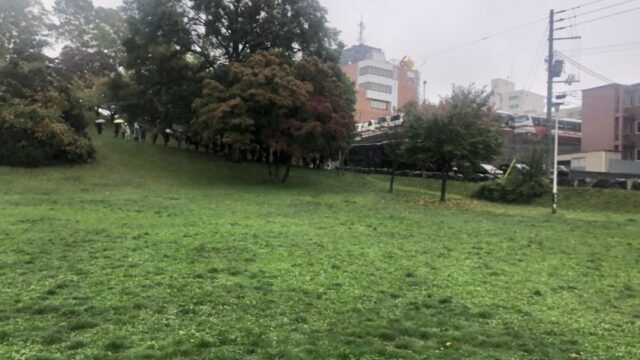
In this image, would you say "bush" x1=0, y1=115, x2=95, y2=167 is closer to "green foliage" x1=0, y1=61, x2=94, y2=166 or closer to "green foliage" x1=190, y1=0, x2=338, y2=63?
"green foliage" x1=0, y1=61, x2=94, y2=166

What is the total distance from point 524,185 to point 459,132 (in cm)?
491

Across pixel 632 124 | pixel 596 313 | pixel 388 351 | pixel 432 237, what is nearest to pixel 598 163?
pixel 632 124

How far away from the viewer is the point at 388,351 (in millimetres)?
5168

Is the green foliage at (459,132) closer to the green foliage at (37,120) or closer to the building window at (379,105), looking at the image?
the green foliage at (37,120)

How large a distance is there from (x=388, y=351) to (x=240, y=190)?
769 inches

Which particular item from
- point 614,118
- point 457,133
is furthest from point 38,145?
point 614,118

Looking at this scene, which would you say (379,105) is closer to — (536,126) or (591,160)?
(536,126)

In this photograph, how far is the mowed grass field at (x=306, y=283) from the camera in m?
5.36

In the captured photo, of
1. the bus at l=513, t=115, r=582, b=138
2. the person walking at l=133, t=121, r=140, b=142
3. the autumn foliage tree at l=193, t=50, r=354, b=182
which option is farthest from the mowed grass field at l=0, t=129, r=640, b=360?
the bus at l=513, t=115, r=582, b=138

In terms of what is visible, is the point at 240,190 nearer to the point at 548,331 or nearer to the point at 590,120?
the point at 548,331

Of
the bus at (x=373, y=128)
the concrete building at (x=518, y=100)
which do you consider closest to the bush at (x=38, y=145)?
the bus at (x=373, y=128)

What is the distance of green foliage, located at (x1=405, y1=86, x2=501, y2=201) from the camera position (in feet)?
77.4

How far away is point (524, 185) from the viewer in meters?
26.1

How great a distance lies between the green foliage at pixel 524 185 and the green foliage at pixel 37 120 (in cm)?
1971
